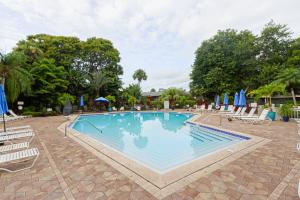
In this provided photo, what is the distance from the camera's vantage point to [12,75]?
47.5 feet

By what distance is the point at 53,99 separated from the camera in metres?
19.0

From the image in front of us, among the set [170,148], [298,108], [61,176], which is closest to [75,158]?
[61,176]

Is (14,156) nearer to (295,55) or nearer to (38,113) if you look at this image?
(38,113)

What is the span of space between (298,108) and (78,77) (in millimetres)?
24772

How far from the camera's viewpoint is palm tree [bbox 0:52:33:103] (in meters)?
14.1

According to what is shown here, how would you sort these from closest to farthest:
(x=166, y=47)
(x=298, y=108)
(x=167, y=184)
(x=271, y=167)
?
(x=167, y=184), (x=271, y=167), (x=298, y=108), (x=166, y=47)

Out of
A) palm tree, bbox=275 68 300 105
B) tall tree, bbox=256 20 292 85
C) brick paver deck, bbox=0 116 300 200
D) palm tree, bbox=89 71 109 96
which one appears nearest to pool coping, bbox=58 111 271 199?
brick paver deck, bbox=0 116 300 200

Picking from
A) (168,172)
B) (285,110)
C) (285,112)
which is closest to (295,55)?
(285,110)

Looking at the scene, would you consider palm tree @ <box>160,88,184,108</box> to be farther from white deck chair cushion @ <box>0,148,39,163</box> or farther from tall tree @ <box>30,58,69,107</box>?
white deck chair cushion @ <box>0,148,39,163</box>

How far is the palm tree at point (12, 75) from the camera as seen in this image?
14.1m

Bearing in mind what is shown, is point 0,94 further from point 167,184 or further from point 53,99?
point 53,99

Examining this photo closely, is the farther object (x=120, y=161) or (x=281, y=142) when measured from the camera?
(x=281, y=142)

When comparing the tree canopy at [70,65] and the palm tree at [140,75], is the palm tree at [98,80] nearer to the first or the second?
the tree canopy at [70,65]

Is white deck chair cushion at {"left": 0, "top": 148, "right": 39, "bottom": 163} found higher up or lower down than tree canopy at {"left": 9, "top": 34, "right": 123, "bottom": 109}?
lower down
